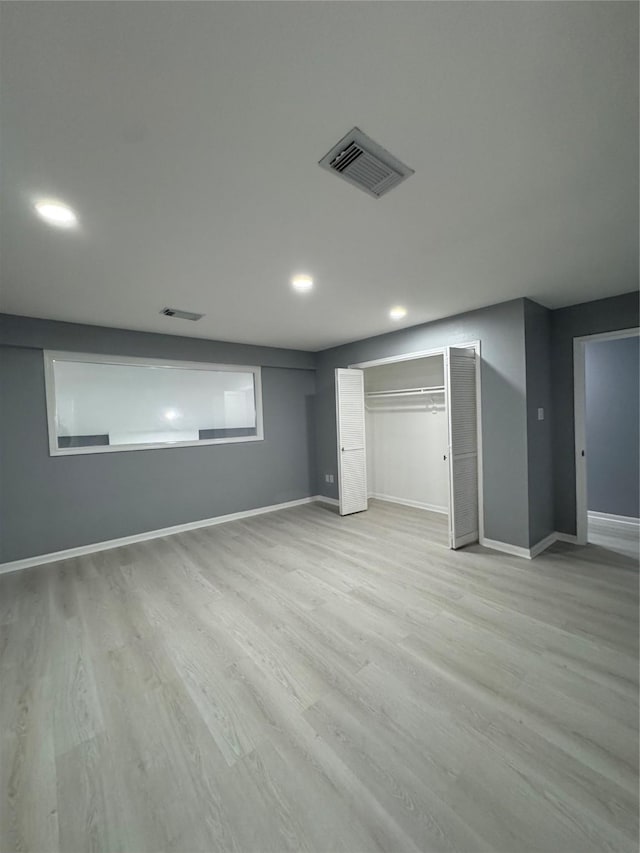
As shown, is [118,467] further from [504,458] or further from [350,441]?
[504,458]

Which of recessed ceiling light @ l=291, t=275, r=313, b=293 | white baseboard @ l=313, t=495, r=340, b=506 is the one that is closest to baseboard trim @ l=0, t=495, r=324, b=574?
white baseboard @ l=313, t=495, r=340, b=506

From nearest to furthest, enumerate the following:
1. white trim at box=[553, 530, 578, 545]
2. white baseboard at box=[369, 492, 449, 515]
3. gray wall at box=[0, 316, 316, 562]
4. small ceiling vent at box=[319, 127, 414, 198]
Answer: small ceiling vent at box=[319, 127, 414, 198] → gray wall at box=[0, 316, 316, 562] → white trim at box=[553, 530, 578, 545] → white baseboard at box=[369, 492, 449, 515]

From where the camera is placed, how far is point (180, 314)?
3.43 m

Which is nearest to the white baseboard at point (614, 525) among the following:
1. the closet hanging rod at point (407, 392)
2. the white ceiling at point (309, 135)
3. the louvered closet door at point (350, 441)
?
the closet hanging rod at point (407, 392)

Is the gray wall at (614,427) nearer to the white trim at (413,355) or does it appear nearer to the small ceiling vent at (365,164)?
the white trim at (413,355)

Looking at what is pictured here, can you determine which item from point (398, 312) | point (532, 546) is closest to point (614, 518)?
point (532, 546)

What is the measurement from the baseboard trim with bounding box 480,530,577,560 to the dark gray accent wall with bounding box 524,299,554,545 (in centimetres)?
7

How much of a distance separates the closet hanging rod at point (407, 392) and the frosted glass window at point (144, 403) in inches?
77.1

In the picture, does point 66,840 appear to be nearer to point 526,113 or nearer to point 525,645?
point 525,645

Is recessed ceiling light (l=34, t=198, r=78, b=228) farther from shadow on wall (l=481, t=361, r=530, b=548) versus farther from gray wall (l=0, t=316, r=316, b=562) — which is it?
shadow on wall (l=481, t=361, r=530, b=548)

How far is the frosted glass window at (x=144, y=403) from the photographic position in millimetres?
3695

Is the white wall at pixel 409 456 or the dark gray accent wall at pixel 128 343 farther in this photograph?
the white wall at pixel 409 456

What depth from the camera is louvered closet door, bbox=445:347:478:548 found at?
136 inches

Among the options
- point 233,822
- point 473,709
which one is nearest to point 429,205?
point 473,709
